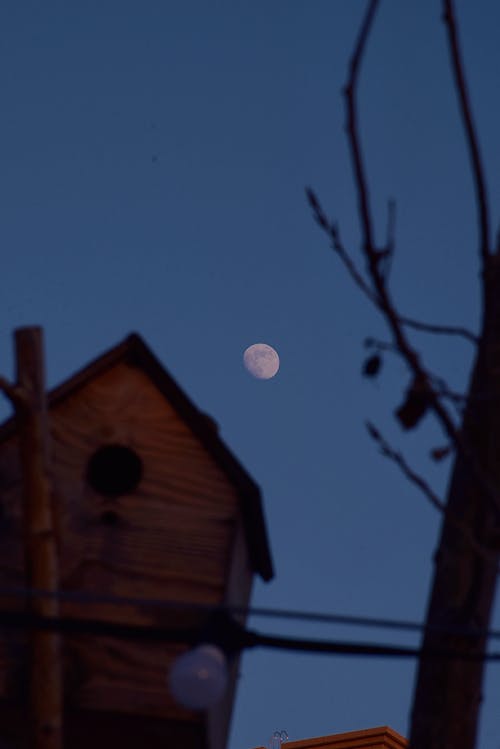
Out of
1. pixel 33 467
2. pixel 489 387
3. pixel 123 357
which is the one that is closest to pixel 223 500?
pixel 123 357

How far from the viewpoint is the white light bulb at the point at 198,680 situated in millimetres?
2807

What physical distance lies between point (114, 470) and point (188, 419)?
0.50m

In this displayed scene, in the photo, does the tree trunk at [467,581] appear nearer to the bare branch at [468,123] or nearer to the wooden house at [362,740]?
the bare branch at [468,123]

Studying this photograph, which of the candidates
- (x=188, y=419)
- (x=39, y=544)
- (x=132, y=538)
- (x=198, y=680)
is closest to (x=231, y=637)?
(x=198, y=680)

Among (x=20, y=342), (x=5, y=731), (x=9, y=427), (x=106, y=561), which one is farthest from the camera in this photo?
(x=9, y=427)

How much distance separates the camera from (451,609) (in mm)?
3096

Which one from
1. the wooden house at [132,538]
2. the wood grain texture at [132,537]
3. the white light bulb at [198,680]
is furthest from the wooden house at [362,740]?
the white light bulb at [198,680]

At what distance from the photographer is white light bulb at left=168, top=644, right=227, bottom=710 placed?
2.81m

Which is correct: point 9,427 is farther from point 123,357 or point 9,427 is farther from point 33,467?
point 33,467

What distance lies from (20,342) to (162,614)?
1.06m

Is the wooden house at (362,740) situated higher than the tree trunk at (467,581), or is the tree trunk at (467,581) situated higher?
the tree trunk at (467,581)

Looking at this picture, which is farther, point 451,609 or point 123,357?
point 123,357

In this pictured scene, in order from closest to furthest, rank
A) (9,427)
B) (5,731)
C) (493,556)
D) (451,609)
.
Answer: (493,556), (451,609), (5,731), (9,427)

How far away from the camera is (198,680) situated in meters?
2.81
